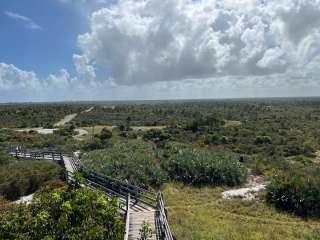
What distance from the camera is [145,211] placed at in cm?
1853

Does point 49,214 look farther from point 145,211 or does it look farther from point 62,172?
point 62,172

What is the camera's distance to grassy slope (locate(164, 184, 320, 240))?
18281 mm

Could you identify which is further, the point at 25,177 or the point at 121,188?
the point at 25,177

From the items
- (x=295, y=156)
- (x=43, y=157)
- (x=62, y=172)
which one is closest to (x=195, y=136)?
(x=295, y=156)

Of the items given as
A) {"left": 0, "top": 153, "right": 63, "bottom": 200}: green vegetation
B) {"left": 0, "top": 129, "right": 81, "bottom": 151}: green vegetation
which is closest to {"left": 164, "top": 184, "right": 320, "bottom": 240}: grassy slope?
{"left": 0, "top": 153, "right": 63, "bottom": 200}: green vegetation

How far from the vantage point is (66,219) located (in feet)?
44.7

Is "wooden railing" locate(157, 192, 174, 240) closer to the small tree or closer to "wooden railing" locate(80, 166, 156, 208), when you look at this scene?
the small tree

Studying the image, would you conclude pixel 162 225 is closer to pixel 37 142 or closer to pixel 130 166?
pixel 130 166

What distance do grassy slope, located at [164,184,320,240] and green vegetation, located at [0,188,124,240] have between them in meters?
4.35

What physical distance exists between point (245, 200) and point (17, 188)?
55.0 ft

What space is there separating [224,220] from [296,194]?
20.7 ft

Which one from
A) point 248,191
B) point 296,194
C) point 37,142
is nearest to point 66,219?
point 296,194

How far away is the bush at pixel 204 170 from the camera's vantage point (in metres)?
29.7

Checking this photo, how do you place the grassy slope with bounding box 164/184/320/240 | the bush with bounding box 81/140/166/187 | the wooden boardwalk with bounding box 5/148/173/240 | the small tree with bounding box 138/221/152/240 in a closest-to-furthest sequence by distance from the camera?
the small tree with bounding box 138/221/152/240
the wooden boardwalk with bounding box 5/148/173/240
the grassy slope with bounding box 164/184/320/240
the bush with bounding box 81/140/166/187
